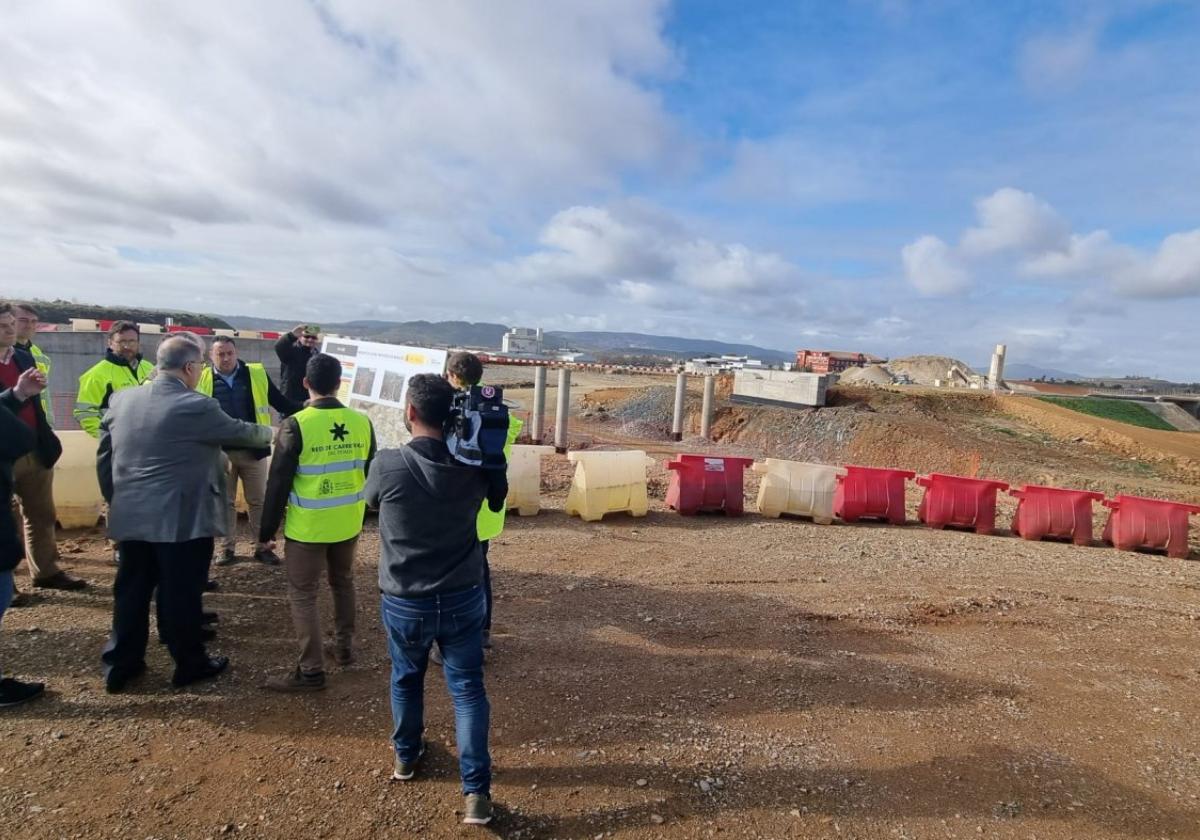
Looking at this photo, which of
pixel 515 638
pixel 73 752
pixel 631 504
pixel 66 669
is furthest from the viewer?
pixel 631 504

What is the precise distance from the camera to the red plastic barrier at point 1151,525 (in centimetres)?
831

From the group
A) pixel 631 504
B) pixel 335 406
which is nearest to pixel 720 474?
pixel 631 504

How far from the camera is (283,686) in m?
3.81

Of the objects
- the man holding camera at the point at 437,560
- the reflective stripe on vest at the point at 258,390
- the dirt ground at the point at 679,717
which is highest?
the reflective stripe on vest at the point at 258,390

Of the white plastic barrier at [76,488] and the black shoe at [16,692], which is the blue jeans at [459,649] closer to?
the black shoe at [16,692]

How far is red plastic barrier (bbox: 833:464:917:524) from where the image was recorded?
896 cm

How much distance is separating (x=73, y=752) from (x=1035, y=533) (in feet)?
32.6

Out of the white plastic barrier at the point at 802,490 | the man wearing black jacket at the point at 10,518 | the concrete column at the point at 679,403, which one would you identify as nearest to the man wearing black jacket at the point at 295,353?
the man wearing black jacket at the point at 10,518

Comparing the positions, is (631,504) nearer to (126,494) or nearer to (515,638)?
(515,638)

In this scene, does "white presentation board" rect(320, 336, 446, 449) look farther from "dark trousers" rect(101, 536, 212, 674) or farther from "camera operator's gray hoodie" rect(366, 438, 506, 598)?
"camera operator's gray hoodie" rect(366, 438, 506, 598)

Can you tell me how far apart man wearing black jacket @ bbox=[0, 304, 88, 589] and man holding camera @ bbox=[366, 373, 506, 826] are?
3.29 m

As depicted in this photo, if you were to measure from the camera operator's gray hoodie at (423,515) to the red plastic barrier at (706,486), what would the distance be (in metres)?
6.28

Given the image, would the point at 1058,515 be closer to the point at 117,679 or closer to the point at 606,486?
the point at 606,486

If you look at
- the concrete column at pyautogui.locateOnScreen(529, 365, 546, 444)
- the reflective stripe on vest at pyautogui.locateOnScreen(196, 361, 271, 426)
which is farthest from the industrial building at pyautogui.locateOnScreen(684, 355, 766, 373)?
the reflective stripe on vest at pyautogui.locateOnScreen(196, 361, 271, 426)
